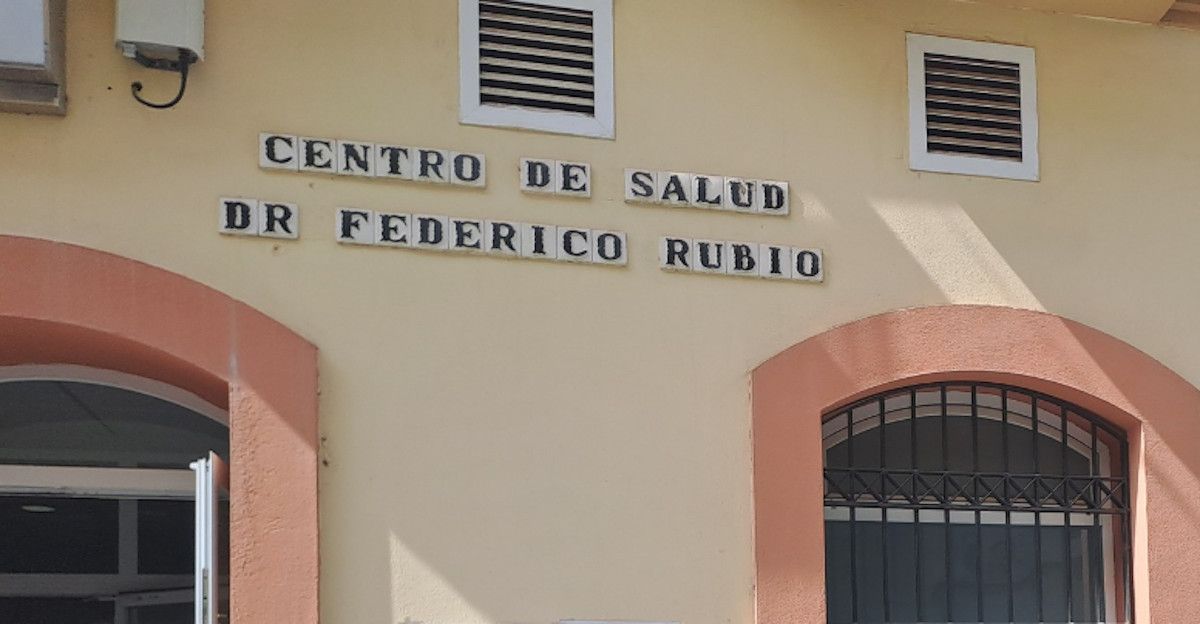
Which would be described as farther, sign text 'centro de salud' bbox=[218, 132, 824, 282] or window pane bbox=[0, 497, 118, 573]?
window pane bbox=[0, 497, 118, 573]

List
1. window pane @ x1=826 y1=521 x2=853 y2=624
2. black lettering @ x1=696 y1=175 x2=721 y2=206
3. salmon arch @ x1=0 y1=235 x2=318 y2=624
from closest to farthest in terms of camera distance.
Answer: salmon arch @ x1=0 y1=235 x2=318 y2=624, black lettering @ x1=696 y1=175 x2=721 y2=206, window pane @ x1=826 y1=521 x2=853 y2=624

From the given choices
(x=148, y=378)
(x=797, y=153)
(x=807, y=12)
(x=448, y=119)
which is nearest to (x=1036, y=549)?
(x=797, y=153)

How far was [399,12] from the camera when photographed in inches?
281

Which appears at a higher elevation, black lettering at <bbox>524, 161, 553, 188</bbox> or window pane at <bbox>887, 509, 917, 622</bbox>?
black lettering at <bbox>524, 161, 553, 188</bbox>

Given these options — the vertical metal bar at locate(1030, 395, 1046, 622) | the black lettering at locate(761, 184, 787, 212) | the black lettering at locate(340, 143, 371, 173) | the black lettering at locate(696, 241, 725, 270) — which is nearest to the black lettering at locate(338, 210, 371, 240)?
the black lettering at locate(340, 143, 371, 173)

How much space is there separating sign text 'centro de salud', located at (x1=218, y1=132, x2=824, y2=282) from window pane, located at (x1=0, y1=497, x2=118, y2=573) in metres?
1.95

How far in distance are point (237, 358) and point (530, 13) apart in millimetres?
1947

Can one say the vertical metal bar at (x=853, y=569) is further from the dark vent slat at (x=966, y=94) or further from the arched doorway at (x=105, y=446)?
the arched doorway at (x=105, y=446)

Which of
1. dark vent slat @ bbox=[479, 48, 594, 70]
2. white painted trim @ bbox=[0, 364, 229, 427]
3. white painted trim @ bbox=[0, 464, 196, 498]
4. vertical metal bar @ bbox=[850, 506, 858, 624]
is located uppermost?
dark vent slat @ bbox=[479, 48, 594, 70]

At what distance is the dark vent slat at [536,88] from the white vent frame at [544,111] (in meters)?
0.04

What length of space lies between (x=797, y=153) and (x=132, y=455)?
10.5 ft

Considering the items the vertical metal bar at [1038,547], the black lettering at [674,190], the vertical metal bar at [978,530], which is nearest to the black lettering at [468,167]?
the black lettering at [674,190]

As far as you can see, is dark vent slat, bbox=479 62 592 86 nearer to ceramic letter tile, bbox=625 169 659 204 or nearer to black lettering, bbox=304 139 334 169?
ceramic letter tile, bbox=625 169 659 204

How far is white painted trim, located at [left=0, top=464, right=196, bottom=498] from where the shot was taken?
734cm
